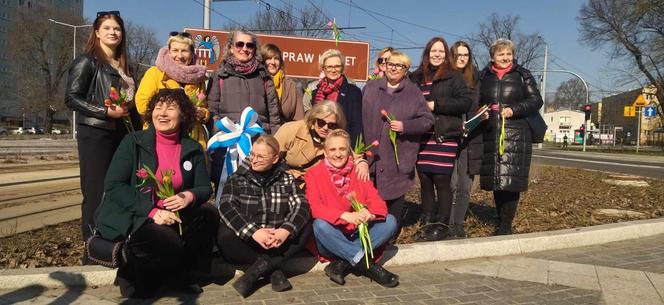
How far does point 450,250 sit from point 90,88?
11.0 feet

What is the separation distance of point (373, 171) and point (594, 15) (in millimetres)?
38886

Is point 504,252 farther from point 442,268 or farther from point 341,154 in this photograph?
point 341,154

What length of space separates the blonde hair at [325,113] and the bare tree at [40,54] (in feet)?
179

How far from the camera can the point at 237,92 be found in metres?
4.42

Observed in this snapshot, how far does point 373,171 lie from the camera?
15.6 feet

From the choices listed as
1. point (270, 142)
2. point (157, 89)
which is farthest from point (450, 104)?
point (157, 89)

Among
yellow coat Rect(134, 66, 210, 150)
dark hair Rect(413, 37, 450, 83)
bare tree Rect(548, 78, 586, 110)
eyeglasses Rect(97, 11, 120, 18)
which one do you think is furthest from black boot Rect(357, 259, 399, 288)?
bare tree Rect(548, 78, 586, 110)

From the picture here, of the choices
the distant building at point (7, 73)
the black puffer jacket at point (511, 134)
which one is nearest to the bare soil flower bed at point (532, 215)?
the black puffer jacket at point (511, 134)

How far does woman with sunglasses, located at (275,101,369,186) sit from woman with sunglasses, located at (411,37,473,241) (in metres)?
1.02

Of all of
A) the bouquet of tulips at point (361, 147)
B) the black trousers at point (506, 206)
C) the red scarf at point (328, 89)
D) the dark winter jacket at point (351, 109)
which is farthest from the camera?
the black trousers at point (506, 206)

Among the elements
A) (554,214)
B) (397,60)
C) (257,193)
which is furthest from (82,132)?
Result: (554,214)

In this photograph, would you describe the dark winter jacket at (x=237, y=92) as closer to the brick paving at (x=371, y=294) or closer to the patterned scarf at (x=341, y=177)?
the patterned scarf at (x=341, y=177)

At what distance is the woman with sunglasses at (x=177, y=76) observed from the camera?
4016mm

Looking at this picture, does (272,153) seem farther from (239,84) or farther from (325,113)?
(239,84)
